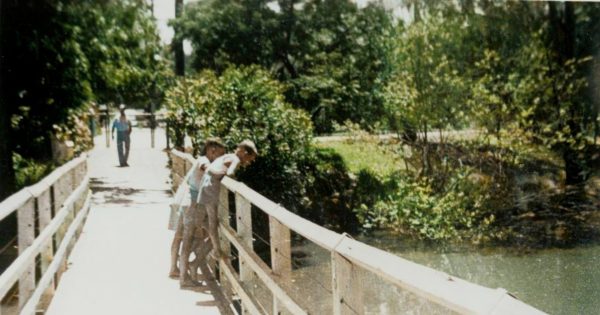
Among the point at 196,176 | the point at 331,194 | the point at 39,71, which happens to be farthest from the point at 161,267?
the point at 331,194

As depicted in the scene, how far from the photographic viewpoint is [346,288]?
2.12 metres

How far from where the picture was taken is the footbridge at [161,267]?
5.73 ft

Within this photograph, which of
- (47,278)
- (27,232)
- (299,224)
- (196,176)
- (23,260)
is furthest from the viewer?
(196,176)

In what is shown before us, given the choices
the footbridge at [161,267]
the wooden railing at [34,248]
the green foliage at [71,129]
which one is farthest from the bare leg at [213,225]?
the green foliage at [71,129]

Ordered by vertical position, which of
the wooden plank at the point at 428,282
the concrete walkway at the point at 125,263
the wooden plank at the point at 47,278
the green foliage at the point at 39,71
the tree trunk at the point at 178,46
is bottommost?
the concrete walkway at the point at 125,263

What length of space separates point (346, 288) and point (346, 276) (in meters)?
0.04

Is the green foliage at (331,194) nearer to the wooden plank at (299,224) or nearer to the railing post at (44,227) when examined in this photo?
the railing post at (44,227)

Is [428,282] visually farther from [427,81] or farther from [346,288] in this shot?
[427,81]

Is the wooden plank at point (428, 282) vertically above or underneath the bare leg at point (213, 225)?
above

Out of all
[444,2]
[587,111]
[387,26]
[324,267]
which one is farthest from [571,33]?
[324,267]

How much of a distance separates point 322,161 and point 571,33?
6.36 m

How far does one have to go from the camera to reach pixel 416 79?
16328mm

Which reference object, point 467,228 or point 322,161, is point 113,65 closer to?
point 322,161

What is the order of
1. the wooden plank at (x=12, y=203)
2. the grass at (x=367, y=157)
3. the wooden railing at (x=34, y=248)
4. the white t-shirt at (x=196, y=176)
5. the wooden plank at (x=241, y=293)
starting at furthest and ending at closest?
the grass at (x=367, y=157)
the white t-shirt at (x=196, y=176)
the wooden plank at (x=241, y=293)
the wooden railing at (x=34, y=248)
the wooden plank at (x=12, y=203)
